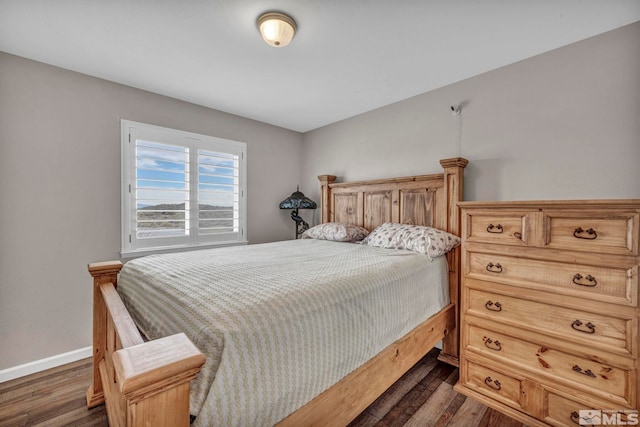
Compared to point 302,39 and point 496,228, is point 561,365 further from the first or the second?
point 302,39

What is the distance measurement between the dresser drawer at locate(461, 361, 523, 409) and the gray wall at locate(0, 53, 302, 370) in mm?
3050

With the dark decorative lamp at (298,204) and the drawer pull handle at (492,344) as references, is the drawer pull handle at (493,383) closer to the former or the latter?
the drawer pull handle at (492,344)

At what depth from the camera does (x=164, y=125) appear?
108 inches

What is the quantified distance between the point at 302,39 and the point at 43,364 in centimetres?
317

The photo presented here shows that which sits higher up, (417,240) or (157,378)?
(417,240)

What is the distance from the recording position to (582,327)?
1.41 m

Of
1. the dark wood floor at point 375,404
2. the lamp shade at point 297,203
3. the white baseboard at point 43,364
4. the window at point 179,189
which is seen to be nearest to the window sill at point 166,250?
the window at point 179,189

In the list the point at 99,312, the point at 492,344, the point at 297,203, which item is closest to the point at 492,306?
the point at 492,344

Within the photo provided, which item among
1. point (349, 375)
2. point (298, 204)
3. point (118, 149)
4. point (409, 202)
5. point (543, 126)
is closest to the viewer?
point (349, 375)

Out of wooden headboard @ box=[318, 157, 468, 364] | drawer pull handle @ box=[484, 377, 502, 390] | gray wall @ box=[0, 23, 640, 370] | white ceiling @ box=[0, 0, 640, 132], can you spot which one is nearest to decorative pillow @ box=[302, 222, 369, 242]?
wooden headboard @ box=[318, 157, 468, 364]

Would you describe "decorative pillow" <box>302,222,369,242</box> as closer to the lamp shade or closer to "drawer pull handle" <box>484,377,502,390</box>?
the lamp shade

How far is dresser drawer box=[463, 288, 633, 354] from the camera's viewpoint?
4.37 ft

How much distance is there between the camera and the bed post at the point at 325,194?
11.2ft

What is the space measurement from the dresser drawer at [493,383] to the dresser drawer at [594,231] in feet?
2.88
